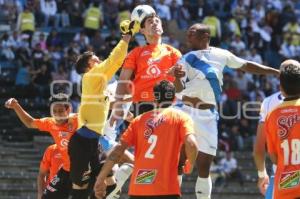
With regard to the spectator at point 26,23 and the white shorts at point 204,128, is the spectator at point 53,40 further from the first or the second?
the white shorts at point 204,128

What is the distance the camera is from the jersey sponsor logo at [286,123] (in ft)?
32.0

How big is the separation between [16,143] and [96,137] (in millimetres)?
12393

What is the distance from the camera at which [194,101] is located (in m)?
13.0

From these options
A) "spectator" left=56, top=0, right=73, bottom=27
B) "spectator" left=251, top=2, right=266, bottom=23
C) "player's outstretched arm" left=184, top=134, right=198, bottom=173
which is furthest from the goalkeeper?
"spectator" left=251, top=2, right=266, bottom=23

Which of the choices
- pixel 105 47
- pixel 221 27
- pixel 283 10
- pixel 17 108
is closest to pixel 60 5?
pixel 105 47

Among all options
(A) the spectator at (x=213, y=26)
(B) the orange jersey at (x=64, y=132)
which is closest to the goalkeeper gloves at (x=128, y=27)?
(B) the orange jersey at (x=64, y=132)

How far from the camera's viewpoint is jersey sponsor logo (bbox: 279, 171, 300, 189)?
972 centimetres

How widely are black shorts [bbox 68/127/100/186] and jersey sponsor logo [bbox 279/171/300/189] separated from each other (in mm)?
4035

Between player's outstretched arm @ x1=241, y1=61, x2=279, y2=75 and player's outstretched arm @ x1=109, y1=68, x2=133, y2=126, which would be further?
player's outstretched arm @ x1=109, y1=68, x2=133, y2=126

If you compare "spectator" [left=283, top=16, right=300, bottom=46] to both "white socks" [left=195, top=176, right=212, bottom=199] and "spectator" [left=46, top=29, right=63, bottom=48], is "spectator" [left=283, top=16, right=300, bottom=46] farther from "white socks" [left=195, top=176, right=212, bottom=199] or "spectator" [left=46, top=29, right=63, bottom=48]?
"white socks" [left=195, top=176, right=212, bottom=199]

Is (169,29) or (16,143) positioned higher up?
(169,29)

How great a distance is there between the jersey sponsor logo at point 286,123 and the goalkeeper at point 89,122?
144 inches

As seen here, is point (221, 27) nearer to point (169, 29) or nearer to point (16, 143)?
point (169, 29)

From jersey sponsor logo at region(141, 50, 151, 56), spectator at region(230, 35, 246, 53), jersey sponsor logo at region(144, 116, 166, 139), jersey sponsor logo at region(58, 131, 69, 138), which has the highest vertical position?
jersey sponsor logo at region(141, 50, 151, 56)
